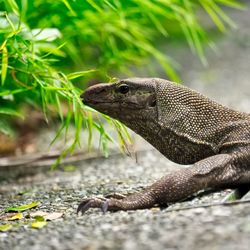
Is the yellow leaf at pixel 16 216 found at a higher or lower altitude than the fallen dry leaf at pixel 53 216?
lower

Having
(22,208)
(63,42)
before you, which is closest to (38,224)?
(22,208)

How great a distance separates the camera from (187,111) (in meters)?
3.02

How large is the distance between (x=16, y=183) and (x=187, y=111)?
5.18 ft

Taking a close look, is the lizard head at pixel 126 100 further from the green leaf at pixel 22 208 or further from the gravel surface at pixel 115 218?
the green leaf at pixel 22 208

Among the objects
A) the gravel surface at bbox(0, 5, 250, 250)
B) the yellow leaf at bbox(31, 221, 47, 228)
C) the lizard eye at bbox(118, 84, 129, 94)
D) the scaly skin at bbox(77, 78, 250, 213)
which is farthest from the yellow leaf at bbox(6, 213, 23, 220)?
the lizard eye at bbox(118, 84, 129, 94)

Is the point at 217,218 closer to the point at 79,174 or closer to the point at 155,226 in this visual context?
the point at 155,226

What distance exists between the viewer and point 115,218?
Answer: 2500 mm

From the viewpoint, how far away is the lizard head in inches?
120

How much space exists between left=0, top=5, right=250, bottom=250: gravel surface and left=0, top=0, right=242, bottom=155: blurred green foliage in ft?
0.97

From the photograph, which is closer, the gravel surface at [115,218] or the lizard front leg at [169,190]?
the gravel surface at [115,218]

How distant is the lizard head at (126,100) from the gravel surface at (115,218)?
1.26 feet

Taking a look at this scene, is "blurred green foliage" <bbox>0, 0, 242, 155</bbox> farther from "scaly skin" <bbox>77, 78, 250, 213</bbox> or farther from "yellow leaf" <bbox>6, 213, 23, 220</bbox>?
"yellow leaf" <bbox>6, 213, 23, 220</bbox>

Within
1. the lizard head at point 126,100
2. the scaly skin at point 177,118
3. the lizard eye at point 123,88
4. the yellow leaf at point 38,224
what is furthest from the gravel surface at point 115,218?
the lizard eye at point 123,88

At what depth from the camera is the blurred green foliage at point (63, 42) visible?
→ 11.5 ft
